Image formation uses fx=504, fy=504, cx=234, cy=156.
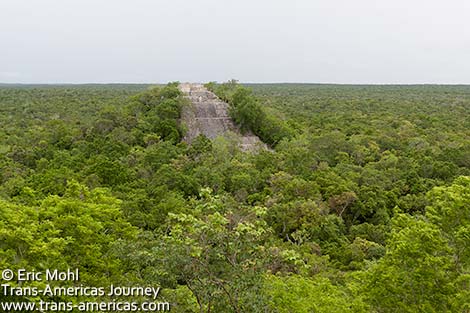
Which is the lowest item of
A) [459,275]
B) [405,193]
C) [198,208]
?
[405,193]

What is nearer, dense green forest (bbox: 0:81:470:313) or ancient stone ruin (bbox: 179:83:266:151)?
dense green forest (bbox: 0:81:470:313)

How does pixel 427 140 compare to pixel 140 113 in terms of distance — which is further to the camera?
pixel 140 113

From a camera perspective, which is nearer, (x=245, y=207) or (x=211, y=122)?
(x=245, y=207)

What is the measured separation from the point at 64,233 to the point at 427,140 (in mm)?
43726

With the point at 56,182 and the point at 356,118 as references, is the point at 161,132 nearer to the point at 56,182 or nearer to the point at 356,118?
the point at 56,182

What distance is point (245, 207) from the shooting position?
13211 mm

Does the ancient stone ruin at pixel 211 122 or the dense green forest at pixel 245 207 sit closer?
the dense green forest at pixel 245 207

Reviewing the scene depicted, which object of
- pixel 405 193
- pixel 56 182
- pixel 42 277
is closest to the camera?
pixel 42 277

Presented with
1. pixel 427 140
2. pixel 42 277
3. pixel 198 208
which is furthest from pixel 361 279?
pixel 427 140

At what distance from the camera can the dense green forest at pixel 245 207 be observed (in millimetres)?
10023

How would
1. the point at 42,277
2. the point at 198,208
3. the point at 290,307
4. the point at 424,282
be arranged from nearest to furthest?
the point at 198,208, the point at 42,277, the point at 424,282, the point at 290,307

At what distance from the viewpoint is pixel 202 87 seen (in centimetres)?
6512

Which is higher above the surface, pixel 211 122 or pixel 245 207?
pixel 211 122

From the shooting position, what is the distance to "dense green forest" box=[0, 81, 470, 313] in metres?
10.0
